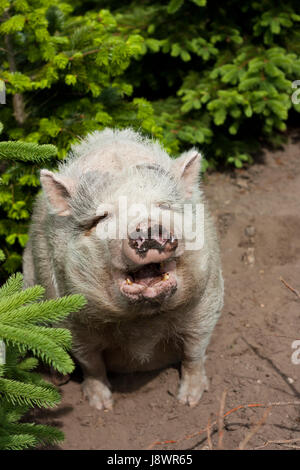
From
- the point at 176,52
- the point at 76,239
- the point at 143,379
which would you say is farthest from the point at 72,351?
the point at 176,52

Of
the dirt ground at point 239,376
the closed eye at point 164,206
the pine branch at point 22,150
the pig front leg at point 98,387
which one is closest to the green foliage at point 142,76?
the pine branch at point 22,150

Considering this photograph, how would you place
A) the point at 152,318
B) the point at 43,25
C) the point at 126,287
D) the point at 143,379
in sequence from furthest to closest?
1. the point at 143,379
2. the point at 43,25
3. the point at 152,318
4. the point at 126,287

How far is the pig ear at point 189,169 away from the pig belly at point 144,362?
5.40ft

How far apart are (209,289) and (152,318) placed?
63cm

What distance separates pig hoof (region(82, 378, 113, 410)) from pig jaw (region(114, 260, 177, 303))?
1.87m

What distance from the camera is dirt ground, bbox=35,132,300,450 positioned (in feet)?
14.8

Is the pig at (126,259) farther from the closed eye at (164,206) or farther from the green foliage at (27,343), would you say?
the green foliage at (27,343)

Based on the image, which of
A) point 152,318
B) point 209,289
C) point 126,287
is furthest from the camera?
point 209,289

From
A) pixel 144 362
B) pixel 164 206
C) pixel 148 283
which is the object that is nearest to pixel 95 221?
pixel 164 206

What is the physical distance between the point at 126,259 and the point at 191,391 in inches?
86.0

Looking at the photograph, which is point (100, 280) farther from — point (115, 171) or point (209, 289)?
point (209, 289)

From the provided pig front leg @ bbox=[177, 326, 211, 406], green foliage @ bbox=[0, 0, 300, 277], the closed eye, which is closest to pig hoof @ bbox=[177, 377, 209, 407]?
pig front leg @ bbox=[177, 326, 211, 406]

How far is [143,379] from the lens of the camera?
17.3 feet

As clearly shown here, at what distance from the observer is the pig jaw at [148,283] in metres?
3.39
